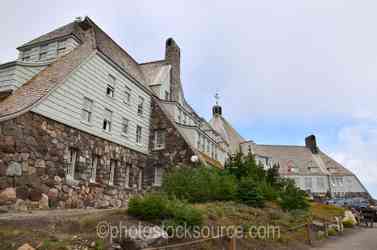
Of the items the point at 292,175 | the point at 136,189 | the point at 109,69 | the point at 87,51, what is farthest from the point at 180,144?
the point at 292,175

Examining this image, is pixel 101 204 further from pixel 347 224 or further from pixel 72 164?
pixel 347 224

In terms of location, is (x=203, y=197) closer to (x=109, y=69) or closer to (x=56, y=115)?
(x=56, y=115)

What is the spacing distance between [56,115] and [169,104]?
466 inches

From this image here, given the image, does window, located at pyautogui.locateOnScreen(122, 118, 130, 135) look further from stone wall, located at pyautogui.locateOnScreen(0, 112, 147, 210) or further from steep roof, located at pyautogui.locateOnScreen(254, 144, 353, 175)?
steep roof, located at pyautogui.locateOnScreen(254, 144, 353, 175)

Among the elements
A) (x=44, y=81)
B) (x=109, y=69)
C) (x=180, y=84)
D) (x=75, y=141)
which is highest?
(x=180, y=84)

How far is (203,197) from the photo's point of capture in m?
15.0

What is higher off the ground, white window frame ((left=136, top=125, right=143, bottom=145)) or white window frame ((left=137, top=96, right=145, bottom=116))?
white window frame ((left=137, top=96, right=145, bottom=116))

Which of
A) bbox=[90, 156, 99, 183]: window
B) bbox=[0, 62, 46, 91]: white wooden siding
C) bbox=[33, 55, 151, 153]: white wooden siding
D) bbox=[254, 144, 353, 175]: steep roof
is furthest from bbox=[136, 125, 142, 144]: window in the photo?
bbox=[254, 144, 353, 175]: steep roof

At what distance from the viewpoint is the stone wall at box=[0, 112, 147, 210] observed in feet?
41.6

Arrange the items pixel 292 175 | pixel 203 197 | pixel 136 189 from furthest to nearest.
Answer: pixel 292 175, pixel 136 189, pixel 203 197

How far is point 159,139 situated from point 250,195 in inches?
386

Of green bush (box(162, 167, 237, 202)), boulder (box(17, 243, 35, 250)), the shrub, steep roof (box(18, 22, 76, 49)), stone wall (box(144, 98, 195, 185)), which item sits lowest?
the shrub

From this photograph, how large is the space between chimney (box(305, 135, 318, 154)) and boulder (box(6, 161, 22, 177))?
6091 centimetres

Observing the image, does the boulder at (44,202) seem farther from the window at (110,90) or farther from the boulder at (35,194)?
the window at (110,90)
